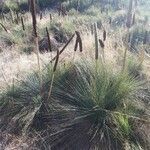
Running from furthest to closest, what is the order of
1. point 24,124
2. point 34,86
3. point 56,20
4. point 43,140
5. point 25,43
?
point 56,20, point 25,43, point 34,86, point 24,124, point 43,140

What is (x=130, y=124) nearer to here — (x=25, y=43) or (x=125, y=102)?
(x=125, y=102)

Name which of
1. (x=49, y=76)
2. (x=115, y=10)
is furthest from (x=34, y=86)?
(x=115, y=10)

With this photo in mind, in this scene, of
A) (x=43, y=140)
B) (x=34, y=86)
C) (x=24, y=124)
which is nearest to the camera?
(x=43, y=140)

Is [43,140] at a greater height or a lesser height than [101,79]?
lesser

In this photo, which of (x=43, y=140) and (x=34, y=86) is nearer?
(x=43, y=140)

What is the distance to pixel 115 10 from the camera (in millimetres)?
15492

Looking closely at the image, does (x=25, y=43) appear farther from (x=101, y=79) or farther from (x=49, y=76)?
(x=101, y=79)

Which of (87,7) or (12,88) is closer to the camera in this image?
(12,88)

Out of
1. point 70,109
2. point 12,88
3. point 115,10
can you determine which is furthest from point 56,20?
point 70,109

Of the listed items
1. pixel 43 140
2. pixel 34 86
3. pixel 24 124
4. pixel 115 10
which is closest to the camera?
pixel 43 140

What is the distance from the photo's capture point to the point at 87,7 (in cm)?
1606

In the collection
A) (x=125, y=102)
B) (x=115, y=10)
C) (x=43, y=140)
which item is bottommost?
(x=115, y=10)

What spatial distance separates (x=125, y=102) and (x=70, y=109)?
0.64m

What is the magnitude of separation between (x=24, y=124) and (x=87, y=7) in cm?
1231
